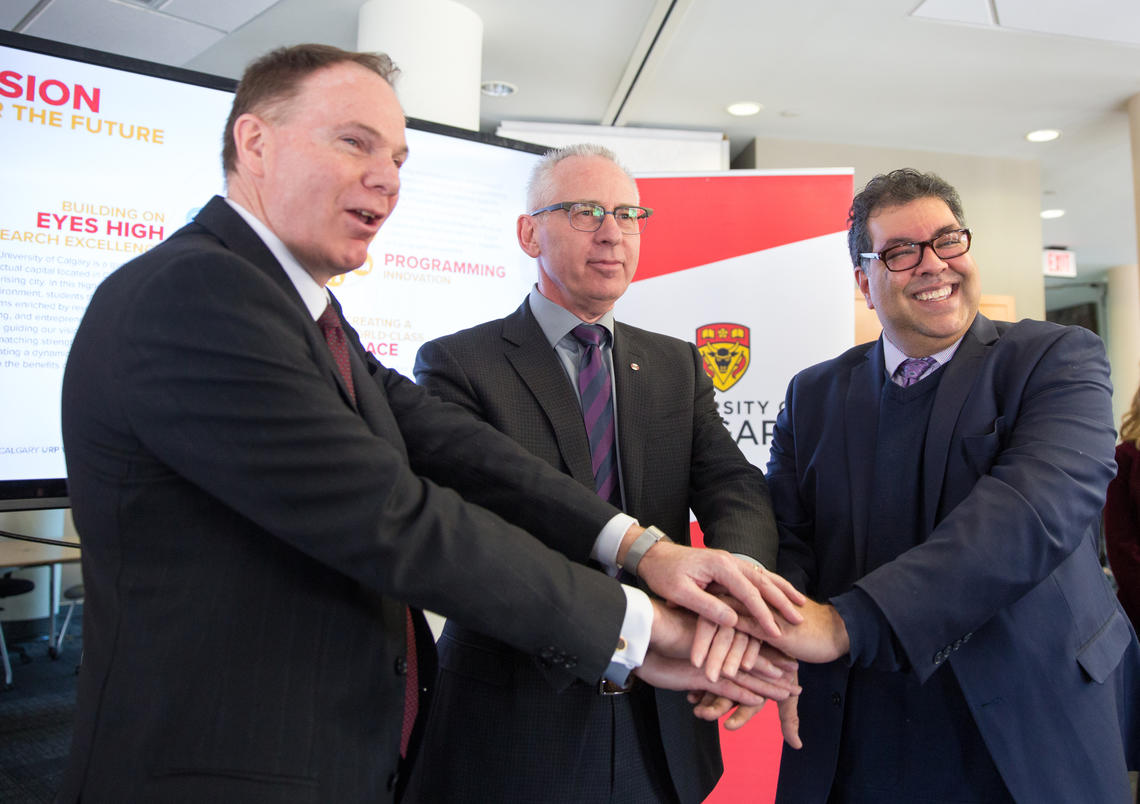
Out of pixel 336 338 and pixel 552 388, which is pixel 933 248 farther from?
pixel 336 338

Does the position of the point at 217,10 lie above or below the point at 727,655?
above

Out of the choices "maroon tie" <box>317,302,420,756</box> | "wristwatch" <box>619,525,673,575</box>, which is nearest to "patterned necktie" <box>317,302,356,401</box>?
"maroon tie" <box>317,302,420,756</box>

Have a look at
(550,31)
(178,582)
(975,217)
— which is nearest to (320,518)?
(178,582)

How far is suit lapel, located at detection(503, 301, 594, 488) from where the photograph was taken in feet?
5.57

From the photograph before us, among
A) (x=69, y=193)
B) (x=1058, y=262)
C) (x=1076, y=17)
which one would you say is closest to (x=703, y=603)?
(x=69, y=193)

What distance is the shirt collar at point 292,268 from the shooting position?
1208mm

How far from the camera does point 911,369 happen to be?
180 centimetres

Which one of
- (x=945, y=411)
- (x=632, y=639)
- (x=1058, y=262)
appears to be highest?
(x=1058, y=262)

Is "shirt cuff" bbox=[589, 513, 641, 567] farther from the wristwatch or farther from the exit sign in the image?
the exit sign

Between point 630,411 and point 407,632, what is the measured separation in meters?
0.73

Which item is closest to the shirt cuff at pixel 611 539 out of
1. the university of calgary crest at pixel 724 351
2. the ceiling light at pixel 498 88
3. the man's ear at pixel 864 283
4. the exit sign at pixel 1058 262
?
the man's ear at pixel 864 283

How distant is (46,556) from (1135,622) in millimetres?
5803

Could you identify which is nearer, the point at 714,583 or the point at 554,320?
the point at 714,583

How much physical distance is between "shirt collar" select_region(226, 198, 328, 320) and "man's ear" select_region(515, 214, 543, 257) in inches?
32.3
